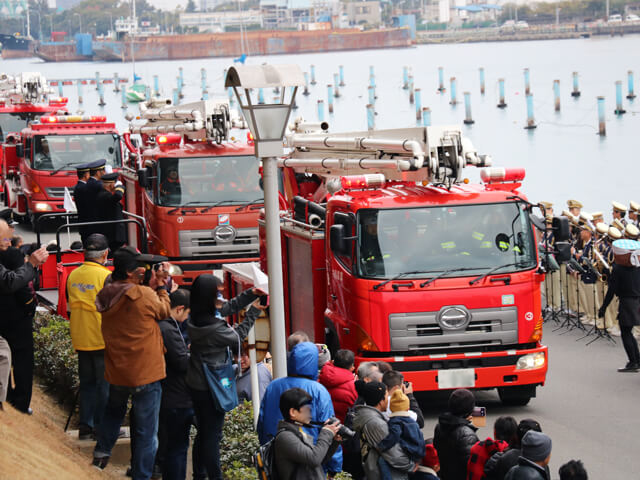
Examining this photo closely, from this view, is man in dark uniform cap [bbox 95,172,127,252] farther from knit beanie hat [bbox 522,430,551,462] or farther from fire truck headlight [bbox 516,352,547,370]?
knit beanie hat [bbox 522,430,551,462]

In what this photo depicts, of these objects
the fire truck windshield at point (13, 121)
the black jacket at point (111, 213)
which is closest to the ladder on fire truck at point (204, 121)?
the black jacket at point (111, 213)

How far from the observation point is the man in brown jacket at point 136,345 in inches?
316

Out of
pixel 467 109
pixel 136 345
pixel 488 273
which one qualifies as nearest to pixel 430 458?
pixel 136 345

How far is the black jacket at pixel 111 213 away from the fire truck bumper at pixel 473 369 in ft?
15.9

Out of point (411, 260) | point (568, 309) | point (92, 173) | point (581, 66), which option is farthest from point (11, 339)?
point (581, 66)

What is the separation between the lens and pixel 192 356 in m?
8.04

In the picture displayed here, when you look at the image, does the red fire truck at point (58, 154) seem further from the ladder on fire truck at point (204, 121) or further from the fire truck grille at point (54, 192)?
the ladder on fire truck at point (204, 121)

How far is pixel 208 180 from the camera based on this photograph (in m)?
18.2

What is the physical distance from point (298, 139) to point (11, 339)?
7.61 m

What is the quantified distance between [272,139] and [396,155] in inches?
206

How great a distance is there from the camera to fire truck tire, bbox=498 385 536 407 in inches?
478

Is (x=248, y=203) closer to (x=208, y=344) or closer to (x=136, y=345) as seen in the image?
(x=136, y=345)

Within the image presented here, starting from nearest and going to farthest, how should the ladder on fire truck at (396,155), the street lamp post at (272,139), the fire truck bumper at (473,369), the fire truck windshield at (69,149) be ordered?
the street lamp post at (272,139) → the fire truck bumper at (473,369) → the ladder on fire truck at (396,155) → the fire truck windshield at (69,149)

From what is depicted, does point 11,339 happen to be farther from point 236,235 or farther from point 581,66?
point 581,66
